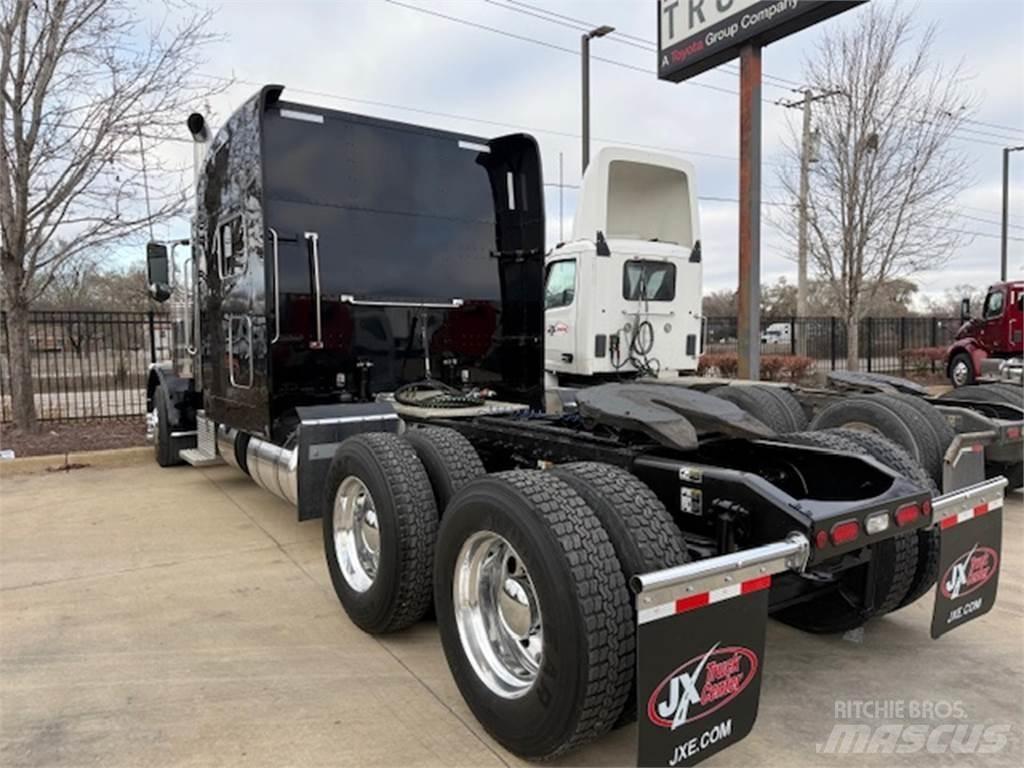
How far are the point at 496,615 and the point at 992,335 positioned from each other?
1579 centimetres

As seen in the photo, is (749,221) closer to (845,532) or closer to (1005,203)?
(845,532)

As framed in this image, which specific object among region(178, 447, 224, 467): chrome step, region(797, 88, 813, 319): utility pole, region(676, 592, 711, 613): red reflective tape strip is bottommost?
region(178, 447, 224, 467): chrome step

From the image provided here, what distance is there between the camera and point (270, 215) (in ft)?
16.5

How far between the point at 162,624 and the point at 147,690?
0.79m

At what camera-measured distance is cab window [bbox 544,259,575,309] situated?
9.02 meters

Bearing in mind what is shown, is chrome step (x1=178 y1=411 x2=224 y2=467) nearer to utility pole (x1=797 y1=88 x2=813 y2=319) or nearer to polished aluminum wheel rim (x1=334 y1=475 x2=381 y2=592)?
polished aluminum wheel rim (x1=334 y1=475 x2=381 y2=592)

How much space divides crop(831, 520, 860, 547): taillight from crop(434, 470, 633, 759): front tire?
746 millimetres

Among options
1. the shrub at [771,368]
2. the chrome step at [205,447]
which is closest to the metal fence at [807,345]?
the shrub at [771,368]

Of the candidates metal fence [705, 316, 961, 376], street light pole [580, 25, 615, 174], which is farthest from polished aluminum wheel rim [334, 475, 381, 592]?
metal fence [705, 316, 961, 376]

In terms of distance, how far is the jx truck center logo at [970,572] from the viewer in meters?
2.93

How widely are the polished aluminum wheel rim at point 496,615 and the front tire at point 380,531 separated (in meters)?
0.63

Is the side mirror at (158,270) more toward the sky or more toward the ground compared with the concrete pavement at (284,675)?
more toward the sky

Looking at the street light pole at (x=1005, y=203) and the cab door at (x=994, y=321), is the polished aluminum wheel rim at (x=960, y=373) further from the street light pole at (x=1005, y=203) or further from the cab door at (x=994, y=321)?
the street light pole at (x=1005, y=203)

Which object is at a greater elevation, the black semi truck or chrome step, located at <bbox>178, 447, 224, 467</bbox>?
the black semi truck
